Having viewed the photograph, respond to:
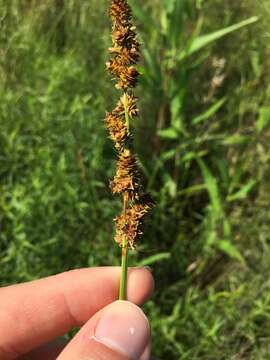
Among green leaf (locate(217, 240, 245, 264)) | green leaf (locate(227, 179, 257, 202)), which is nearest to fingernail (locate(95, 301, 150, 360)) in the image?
green leaf (locate(217, 240, 245, 264))

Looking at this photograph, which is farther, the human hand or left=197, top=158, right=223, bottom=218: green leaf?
left=197, top=158, right=223, bottom=218: green leaf

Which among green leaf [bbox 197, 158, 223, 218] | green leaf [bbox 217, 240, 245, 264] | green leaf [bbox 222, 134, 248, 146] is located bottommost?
green leaf [bbox 217, 240, 245, 264]

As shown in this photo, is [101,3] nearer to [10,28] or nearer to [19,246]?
[10,28]

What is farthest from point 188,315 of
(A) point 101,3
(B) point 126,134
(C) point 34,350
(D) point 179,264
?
(A) point 101,3

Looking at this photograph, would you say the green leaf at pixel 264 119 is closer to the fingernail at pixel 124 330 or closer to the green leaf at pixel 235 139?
the green leaf at pixel 235 139

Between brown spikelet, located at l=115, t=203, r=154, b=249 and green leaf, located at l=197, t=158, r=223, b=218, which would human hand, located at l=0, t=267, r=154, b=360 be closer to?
brown spikelet, located at l=115, t=203, r=154, b=249

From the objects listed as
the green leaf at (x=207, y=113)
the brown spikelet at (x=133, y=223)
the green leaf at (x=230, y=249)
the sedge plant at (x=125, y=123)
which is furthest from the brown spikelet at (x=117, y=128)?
the green leaf at (x=207, y=113)
